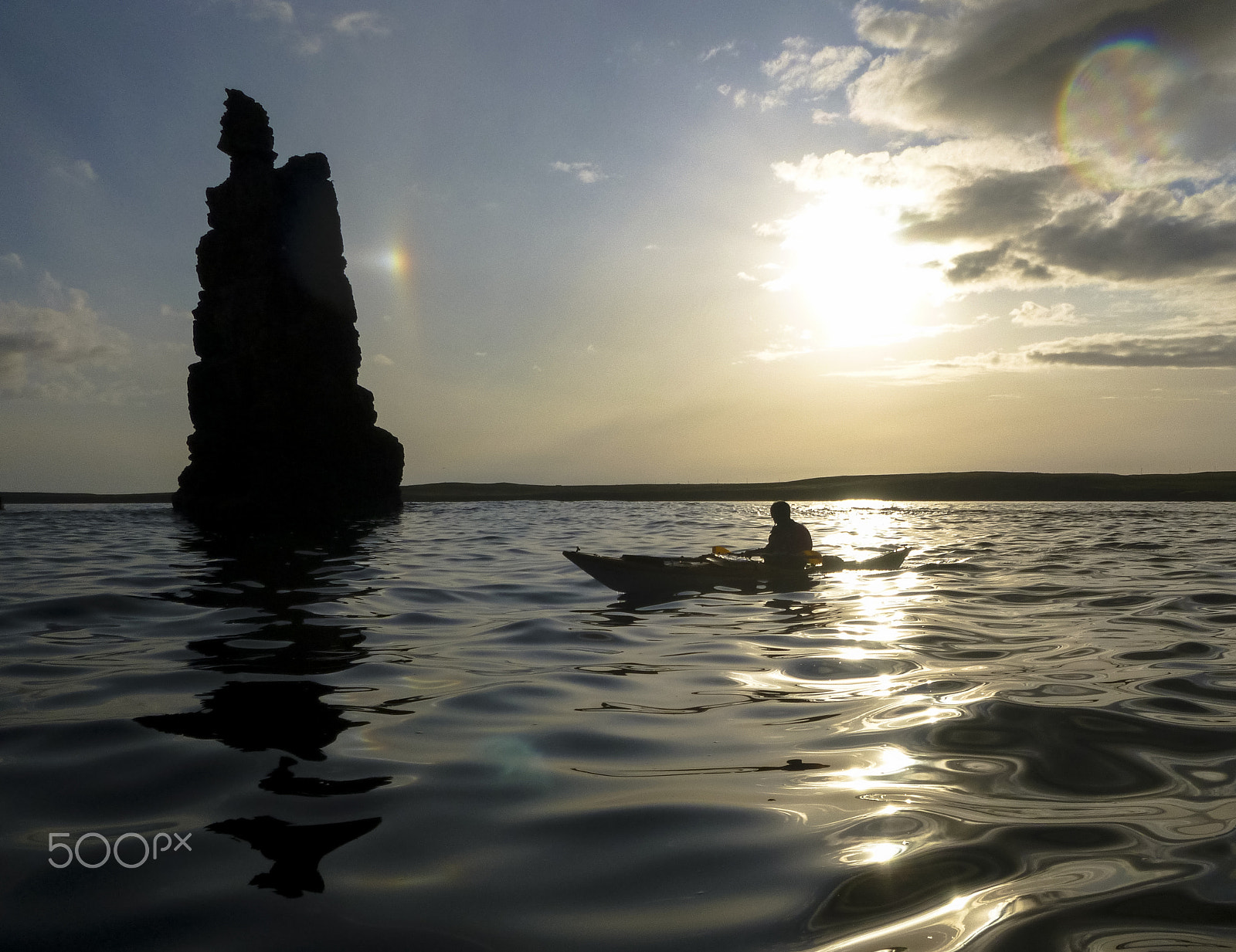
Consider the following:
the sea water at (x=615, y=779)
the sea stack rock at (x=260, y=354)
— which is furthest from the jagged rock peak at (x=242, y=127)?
the sea water at (x=615, y=779)

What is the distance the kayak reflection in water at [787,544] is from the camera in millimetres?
15250

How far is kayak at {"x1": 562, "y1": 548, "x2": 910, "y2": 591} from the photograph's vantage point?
1350 centimetres

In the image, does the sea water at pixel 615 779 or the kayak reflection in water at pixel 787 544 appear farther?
the kayak reflection in water at pixel 787 544

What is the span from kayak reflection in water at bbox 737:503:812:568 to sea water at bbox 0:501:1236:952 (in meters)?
3.73

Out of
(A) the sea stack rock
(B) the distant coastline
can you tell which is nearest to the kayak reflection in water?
(A) the sea stack rock

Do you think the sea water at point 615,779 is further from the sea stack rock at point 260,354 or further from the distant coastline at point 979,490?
the distant coastline at point 979,490

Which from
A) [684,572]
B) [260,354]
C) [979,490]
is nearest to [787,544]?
[684,572]

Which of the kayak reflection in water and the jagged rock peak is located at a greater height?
the jagged rock peak

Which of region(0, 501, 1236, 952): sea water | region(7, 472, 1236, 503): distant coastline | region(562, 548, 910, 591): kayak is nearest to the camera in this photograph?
region(0, 501, 1236, 952): sea water

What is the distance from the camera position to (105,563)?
57.9 ft

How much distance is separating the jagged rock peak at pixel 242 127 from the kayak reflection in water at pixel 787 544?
43.2m

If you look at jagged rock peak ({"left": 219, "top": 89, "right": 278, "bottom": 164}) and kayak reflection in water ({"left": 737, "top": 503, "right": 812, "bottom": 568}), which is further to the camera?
jagged rock peak ({"left": 219, "top": 89, "right": 278, "bottom": 164})

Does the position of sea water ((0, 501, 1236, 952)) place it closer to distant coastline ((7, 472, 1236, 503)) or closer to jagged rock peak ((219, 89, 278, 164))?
jagged rock peak ((219, 89, 278, 164))

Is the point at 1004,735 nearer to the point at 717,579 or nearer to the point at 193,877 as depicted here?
the point at 193,877
